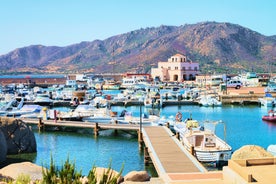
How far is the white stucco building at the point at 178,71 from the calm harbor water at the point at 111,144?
3400 inches

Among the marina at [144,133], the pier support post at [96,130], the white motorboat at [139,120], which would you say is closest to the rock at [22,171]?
the marina at [144,133]

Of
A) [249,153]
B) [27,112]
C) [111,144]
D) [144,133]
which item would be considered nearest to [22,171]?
[249,153]

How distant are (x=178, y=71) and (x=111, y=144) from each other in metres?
106

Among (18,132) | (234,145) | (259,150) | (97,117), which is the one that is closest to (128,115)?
(97,117)

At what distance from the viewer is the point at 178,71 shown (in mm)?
141625

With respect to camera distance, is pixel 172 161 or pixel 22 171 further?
pixel 172 161

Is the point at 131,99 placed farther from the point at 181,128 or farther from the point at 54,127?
the point at 181,128

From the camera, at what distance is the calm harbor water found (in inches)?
1203

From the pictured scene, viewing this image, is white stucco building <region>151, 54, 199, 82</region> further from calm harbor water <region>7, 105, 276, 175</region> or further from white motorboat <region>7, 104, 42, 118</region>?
calm harbor water <region>7, 105, 276, 175</region>

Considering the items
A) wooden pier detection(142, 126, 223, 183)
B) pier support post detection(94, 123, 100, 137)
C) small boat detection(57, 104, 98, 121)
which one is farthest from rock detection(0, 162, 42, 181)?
small boat detection(57, 104, 98, 121)

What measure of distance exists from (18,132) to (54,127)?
45.2 ft

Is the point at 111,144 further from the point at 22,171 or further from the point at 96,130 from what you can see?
the point at 22,171

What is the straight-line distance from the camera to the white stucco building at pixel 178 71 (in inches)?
5581

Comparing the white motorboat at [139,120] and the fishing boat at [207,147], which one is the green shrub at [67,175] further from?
the white motorboat at [139,120]
